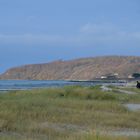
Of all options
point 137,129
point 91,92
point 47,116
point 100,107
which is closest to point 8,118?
point 47,116

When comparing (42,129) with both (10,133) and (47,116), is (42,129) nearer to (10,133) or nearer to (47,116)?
(10,133)

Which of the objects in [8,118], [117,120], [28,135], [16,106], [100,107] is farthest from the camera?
[100,107]

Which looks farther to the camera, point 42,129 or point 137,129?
point 137,129

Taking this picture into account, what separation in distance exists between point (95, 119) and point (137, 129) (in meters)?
2.35

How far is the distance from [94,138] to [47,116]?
25.2 ft

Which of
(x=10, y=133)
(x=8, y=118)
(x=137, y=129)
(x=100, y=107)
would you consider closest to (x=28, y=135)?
(x=10, y=133)

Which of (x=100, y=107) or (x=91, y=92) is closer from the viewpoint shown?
(x=100, y=107)

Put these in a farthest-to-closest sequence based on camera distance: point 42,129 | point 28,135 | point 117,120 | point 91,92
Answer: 1. point 91,92
2. point 117,120
3. point 42,129
4. point 28,135

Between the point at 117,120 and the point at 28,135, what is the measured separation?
579cm

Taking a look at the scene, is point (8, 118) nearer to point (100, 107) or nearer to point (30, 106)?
point (30, 106)

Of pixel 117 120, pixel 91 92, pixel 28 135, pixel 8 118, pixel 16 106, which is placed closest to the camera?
pixel 28 135

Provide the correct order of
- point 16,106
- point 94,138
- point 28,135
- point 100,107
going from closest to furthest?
point 94,138 → point 28,135 → point 16,106 → point 100,107

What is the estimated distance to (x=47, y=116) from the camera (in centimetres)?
1903

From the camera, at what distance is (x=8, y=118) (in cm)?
1619
